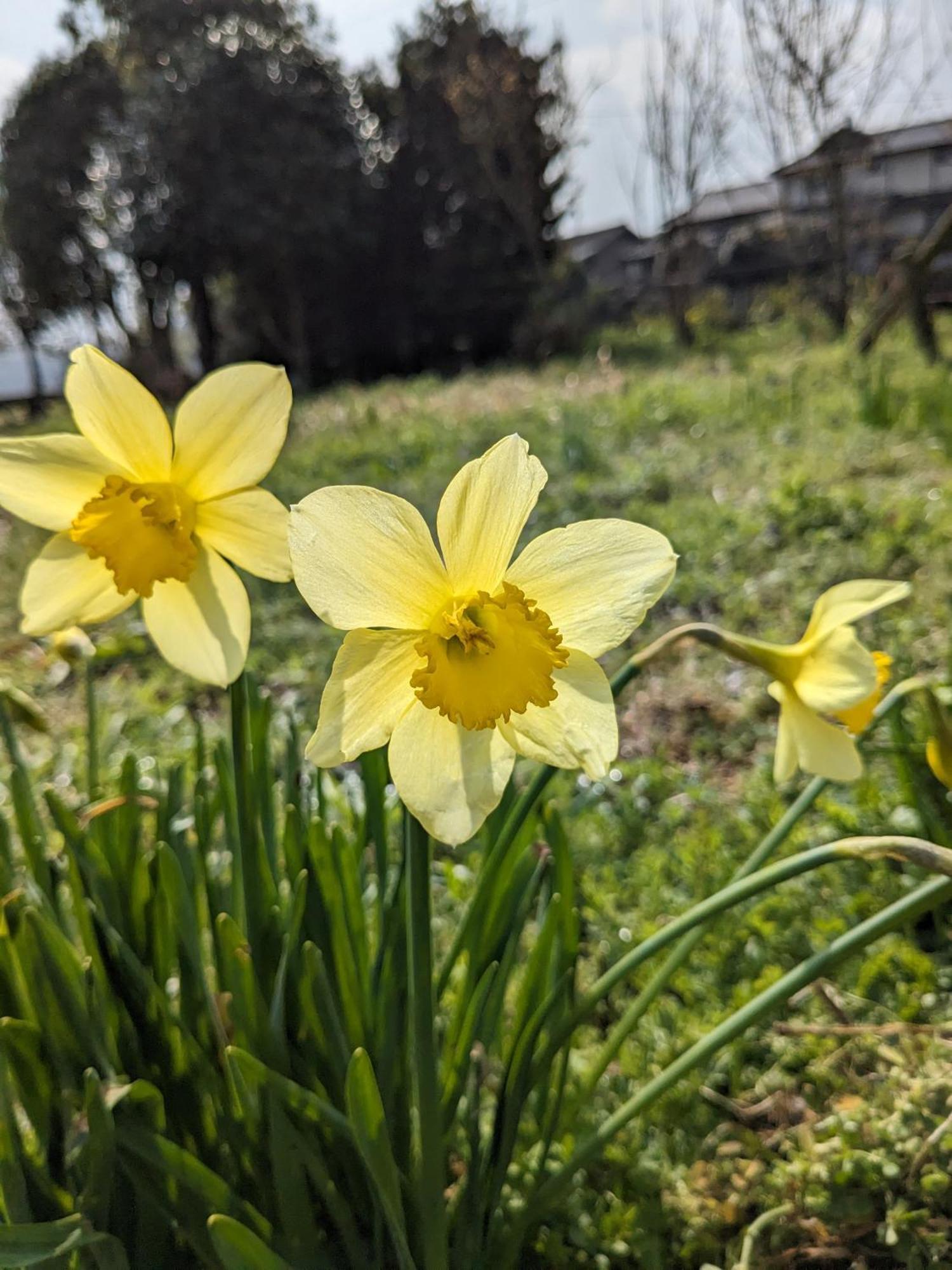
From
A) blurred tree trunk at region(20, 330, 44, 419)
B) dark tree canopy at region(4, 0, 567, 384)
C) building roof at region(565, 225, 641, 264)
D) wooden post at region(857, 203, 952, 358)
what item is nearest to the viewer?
wooden post at region(857, 203, 952, 358)

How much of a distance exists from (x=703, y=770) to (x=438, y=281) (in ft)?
43.0

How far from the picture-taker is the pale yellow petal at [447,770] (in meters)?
0.55

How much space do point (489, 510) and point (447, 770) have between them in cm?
16

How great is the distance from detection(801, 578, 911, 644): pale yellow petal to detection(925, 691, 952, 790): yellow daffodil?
0.08m

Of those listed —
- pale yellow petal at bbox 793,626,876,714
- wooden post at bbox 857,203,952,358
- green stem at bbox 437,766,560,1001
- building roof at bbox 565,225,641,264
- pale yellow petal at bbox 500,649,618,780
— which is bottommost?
green stem at bbox 437,766,560,1001

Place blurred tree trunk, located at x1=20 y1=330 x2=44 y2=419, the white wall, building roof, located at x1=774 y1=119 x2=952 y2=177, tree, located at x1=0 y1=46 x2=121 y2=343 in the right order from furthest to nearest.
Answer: the white wall < blurred tree trunk, located at x1=20 y1=330 x2=44 y2=419 < tree, located at x1=0 y1=46 x2=121 y2=343 < building roof, located at x1=774 y1=119 x2=952 y2=177

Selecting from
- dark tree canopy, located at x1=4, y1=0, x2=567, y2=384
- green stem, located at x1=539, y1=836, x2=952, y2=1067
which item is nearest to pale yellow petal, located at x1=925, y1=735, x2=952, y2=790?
green stem, located at x1=539, y1=836, x2=952, y2=1067

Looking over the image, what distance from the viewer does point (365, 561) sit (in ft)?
1.85

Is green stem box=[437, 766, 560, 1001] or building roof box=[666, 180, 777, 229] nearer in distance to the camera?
green stem box=[437, 766, 560, 1001]

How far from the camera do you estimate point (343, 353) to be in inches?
575

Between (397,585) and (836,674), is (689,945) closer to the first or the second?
(836,674)

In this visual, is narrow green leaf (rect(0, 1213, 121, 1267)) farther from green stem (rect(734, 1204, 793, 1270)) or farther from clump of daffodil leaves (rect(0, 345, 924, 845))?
green stem (rect(734, 1204, 793, 1270))

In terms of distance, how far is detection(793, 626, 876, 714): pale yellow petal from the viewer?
663 millimetres

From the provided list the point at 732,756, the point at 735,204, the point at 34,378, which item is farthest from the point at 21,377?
the point at 732,756
